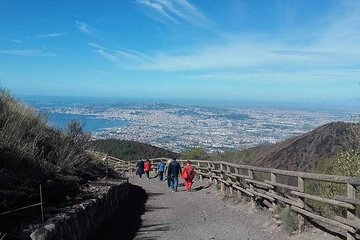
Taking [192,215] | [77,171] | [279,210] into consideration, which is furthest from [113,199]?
[279,210]

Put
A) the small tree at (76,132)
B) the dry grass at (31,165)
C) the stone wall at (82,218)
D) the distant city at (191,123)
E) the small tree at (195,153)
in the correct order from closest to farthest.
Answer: the stone wall at (82,218)
the dry grass at (31,165)
the small tree at (76,132)
the small tree at (195,153)
the distant city at (191,123)

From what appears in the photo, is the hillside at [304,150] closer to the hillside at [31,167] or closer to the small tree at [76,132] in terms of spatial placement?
the small tree at [76,132]

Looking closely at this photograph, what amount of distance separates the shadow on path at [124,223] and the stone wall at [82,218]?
0.58 ft

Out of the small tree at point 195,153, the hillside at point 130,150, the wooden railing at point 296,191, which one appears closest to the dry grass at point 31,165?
the wooden railing at point 296,191

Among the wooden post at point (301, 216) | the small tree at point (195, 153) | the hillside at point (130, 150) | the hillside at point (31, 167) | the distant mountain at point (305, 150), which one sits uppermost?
the hillside at point (31, 167)

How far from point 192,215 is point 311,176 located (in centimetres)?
583

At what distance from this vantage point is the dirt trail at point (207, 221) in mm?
10703

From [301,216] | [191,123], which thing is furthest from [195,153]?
[191,123]

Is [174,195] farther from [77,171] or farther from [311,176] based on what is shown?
[311,176]

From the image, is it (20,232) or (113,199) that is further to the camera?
(113,199)

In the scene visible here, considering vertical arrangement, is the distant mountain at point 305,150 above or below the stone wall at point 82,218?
below

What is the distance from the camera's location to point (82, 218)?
9531mm

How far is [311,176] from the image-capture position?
912 centimetres

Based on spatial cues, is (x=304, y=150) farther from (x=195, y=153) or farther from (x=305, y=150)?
(x=195, y=153)
